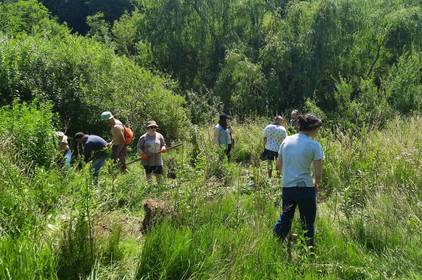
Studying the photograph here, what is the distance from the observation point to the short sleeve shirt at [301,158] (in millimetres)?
5422

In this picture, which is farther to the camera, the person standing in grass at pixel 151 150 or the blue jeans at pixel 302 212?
the person standing in grass at pixel 151 150

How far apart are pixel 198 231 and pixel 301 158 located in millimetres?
1577

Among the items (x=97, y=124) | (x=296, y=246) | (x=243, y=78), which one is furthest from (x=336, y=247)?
(x=243, y=78)

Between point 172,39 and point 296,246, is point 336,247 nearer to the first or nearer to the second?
point 296,246

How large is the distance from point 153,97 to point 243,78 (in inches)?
249

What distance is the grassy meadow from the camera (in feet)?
13.4

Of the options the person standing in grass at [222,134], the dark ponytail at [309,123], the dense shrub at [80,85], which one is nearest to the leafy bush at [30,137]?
the person standing in grass at [222,134]

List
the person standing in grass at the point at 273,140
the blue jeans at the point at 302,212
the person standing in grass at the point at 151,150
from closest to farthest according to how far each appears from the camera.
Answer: the blue jeans at the point at 302,212 < the person standing in grass at the point at 151,150 < the person standing in grass at the point at 273,140

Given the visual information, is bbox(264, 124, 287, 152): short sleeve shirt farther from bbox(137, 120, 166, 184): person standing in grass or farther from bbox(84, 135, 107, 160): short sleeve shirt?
bbox(84, 135, 107, 160): short sleeve shirt

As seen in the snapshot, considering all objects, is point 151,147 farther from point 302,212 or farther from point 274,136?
point 302,212

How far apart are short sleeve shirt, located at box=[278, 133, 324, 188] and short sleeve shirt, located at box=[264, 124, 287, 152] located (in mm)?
4287

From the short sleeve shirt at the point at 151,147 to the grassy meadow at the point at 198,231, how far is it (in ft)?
5.38

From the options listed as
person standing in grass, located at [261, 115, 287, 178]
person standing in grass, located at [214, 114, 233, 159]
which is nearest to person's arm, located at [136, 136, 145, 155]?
person standing in grass, located at [214, 114, 233, 159]

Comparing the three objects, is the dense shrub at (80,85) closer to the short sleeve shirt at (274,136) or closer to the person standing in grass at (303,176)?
the short sleeve shirt at (274,136)
